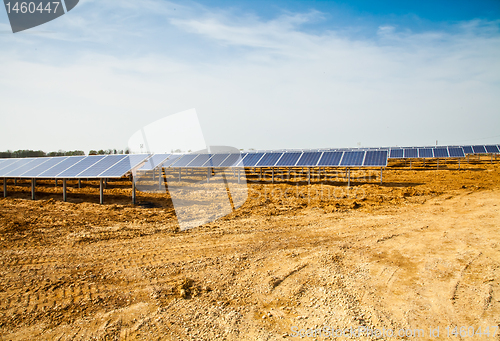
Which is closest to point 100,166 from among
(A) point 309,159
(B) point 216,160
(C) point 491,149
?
(B) point 216,160

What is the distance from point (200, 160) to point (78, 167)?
492 inches

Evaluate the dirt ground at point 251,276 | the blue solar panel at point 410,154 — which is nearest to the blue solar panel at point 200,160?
the dirt ground at point 251,276

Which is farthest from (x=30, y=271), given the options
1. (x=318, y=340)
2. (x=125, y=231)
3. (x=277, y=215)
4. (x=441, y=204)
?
(x=441, y=204)

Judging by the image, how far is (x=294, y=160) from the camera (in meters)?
24.2

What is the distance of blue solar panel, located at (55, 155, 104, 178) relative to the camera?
16125mm

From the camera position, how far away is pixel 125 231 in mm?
10805

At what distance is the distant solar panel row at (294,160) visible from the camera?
2208 cm

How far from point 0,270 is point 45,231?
3.72m

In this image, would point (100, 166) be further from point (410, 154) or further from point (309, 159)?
point (410, 154)

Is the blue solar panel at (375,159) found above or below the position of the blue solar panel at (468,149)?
below

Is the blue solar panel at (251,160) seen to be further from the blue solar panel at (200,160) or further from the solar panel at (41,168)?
the solar panel at (41,168)

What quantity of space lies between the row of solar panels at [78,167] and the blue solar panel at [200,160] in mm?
9622

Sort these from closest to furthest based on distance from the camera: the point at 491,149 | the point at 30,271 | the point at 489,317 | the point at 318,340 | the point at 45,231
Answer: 1. the point at 318,340
2. the point at 489,317
3. the point at 30,271
4. the point at 45,231
5. the point at 491,149

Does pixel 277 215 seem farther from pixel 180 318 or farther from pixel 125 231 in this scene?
pixel 180 318
